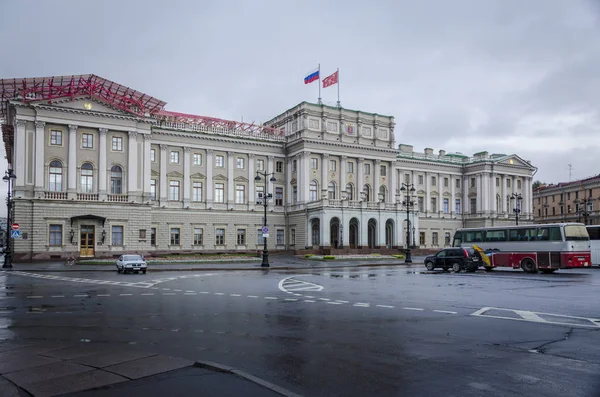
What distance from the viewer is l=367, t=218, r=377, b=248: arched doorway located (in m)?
73.6

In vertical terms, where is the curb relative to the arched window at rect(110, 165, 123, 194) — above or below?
below

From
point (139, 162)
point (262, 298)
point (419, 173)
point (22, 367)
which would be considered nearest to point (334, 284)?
point (262, 298)

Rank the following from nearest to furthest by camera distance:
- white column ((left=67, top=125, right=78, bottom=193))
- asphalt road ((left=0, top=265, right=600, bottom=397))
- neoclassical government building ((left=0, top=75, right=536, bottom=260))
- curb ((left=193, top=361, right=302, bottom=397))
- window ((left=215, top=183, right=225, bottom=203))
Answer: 1. curb ((left=193, top=361, right=302, bottom=397))
2. asphalt road ((left=0, top=265, right=600, bottom=397))
3. neoclassical government building ((left=0, top=75, right=536, bottom=260))
4. white column ((left=67, top=125, right=78, bottom=193))
5. window ((left=215, top=183, right=225, bottom=203))

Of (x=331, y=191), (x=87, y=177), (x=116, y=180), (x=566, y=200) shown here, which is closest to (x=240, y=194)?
(x=331, y=191)

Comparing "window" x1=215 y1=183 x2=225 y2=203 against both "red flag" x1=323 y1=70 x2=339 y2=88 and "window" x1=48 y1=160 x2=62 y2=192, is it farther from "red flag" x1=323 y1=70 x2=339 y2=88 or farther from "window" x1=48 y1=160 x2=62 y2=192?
"window" x1=48 y1=160 x2=62 y2=192

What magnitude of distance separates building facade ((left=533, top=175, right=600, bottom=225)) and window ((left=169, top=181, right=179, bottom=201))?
79.3 meters

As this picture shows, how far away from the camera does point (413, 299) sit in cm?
1898

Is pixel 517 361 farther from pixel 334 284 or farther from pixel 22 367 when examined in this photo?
pixel 334 284

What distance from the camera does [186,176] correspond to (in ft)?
222

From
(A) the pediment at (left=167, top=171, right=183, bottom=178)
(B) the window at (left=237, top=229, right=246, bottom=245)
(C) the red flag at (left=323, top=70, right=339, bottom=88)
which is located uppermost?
(C) the red flag at (left=323, top=70, right=339, bottom=88)

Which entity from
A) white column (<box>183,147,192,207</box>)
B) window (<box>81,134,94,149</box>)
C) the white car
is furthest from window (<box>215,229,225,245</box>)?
the white car

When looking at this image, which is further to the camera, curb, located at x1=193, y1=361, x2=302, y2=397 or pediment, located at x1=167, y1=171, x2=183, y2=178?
pediment, located at x1=167, y1=171, x2=183, y2=178

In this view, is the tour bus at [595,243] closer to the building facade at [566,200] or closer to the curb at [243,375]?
the curb at [243,375]

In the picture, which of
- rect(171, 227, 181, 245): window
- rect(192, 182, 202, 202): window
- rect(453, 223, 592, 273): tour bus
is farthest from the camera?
rect(192, 182, 202, 202): window
